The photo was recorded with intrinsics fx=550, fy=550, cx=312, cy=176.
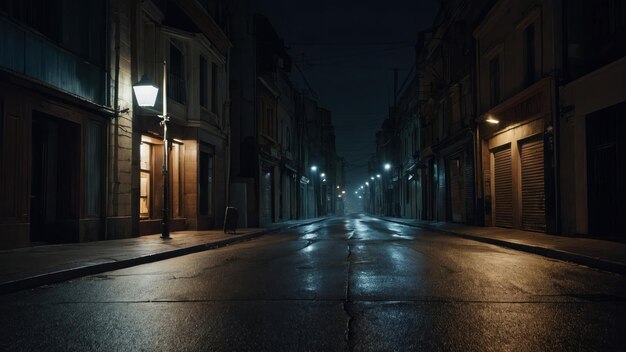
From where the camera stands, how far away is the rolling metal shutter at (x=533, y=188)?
743 inches

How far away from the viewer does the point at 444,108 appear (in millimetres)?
34938

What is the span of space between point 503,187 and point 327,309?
1875cm

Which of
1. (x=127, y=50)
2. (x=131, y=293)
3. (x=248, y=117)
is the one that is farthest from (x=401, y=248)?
(x=248, y=117)

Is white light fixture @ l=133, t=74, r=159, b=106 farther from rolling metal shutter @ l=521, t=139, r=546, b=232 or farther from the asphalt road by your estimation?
rolling metal shutter @ l=521, t=139, r=546, b=232

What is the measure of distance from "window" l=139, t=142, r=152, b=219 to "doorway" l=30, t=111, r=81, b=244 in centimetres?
408

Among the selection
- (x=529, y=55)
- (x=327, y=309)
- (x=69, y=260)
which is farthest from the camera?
(x=529, y=55)

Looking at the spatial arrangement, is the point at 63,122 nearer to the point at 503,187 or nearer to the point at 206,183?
the point at 206,183

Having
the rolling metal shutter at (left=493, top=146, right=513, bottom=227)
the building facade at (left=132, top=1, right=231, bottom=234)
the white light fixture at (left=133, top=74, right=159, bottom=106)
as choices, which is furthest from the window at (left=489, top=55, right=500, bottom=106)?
the white light fixture at (left=133, top=74, right=159, bottom=106)

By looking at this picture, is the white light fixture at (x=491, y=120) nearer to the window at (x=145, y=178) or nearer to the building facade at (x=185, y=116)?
the building facade at (x=185, y=116)

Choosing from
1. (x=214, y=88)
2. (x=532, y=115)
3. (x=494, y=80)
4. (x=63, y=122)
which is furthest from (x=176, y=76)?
(x=494, y=80)

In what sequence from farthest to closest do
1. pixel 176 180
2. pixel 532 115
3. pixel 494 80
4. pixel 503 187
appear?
1. pixel 494 80
2. pixel 503 187
3. pixel 176 180
4. pixel 532 115

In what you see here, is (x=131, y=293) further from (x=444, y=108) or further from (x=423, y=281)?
(x=444, y=108)

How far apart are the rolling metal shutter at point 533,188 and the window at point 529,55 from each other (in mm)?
2423

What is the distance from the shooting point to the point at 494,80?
81.1 feet
